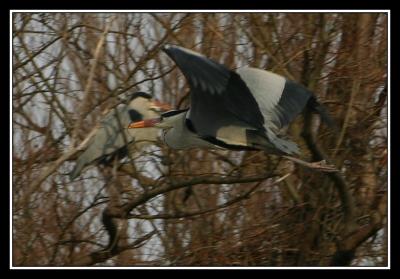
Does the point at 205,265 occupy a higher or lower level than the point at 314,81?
lower

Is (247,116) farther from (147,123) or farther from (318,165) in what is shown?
(147,123)

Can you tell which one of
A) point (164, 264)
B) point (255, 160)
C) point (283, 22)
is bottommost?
point (164, 264)

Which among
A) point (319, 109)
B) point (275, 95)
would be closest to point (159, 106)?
point (275, 95)

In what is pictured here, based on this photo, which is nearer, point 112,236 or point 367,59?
point 112,236

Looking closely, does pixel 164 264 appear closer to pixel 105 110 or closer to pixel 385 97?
pixel 105 110

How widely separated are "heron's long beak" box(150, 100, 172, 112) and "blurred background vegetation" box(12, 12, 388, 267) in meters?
0.05

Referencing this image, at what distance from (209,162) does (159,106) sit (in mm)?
467

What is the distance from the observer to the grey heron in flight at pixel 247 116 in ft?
16.1

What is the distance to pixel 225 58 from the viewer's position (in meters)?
5.56

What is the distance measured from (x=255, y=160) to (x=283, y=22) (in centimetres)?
83

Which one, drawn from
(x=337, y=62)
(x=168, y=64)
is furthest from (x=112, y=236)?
(x=337, y=62)

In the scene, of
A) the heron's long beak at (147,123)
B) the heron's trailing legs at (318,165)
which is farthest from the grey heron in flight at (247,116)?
the heron's long beak at (147,123)

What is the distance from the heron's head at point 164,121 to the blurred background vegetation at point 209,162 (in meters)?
0.13

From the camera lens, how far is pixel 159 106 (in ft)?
18.5
